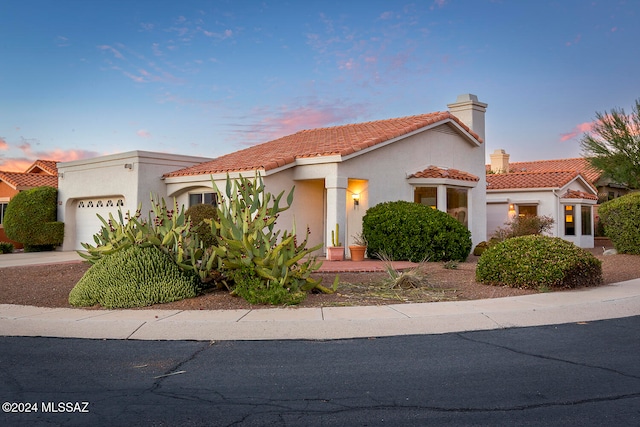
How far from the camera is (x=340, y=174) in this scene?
56.0 feet

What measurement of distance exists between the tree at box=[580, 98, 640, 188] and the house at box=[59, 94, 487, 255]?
6199mm

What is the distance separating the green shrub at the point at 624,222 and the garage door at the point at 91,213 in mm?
18845

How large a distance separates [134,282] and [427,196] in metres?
12.3

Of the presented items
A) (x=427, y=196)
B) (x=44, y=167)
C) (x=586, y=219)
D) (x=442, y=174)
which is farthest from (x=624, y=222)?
(x=44, y=167)

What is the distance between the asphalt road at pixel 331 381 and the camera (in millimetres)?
4520

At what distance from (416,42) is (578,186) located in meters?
16.0

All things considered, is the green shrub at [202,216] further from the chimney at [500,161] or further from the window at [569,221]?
the chimney at [500,161]

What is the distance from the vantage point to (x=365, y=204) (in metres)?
18.2

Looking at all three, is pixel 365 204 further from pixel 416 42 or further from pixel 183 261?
pixel 183 261

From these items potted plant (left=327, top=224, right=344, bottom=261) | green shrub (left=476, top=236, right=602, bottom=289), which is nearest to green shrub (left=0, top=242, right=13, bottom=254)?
potted plant (left=327, top=224, right=344, bottom=261)

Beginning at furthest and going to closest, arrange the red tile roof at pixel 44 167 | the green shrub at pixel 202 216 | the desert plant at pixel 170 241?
the red tile roof at pixel 44 167 < the green shrub at pixel 202 216 < the desert plant at pixel 170 241

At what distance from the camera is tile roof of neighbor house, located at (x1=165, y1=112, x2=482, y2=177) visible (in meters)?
17.4

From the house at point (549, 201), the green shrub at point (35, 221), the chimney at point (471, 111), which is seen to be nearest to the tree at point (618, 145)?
the house at point (549, 201)

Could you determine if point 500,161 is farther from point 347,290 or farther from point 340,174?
point 347,290
